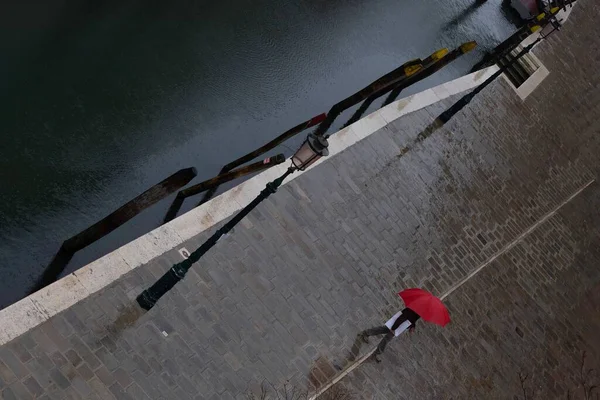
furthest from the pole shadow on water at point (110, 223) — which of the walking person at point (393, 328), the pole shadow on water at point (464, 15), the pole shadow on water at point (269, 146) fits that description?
the pole shadow on water at point (464, 15)

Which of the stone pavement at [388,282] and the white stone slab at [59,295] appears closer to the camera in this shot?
the white stone slab at [59,295]

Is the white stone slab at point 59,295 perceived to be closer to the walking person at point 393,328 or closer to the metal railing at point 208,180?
the metal railing at point 208,180

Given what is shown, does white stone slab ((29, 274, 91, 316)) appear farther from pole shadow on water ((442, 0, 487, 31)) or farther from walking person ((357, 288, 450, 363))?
pole shadow on water ((442, 0, 487, 31))

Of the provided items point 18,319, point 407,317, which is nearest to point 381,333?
point 407,317

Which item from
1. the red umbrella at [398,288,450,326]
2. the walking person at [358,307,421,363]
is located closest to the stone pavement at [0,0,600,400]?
the walking person at [358,307,421,363]

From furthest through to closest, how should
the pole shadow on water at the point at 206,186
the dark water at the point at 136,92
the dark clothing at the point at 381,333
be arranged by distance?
the dark clothing at the point at 381,333 < the pole shadow on water at the point at 206,186 < the dark water at the point at 136,92

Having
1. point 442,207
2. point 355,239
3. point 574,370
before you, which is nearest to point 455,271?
point 442,207

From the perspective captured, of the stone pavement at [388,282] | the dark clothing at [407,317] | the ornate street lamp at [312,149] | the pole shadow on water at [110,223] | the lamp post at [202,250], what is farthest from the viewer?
the dark clothing at [407,317]
